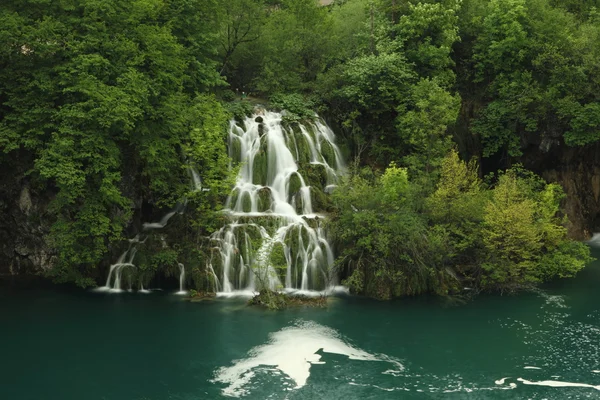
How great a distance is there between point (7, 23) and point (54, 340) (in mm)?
12095

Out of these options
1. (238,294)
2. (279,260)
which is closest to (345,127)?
(279,260)

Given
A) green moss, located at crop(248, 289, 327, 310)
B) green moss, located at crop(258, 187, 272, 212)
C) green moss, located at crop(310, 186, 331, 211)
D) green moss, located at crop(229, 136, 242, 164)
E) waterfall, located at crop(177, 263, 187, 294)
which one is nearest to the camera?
green moss, located at crop(248, 289, 327, 310)

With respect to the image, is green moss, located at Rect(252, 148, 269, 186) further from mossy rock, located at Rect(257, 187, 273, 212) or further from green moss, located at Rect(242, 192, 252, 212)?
green moss, located at Rect(242, 192, 252, 212)

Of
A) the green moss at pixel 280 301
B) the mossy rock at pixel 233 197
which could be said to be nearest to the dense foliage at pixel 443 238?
the green moss at pixel 280 301

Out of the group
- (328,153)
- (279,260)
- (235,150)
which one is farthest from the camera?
(328,153)

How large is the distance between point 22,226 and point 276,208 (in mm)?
11596

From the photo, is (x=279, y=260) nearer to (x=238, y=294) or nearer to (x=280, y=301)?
(x=280, y=301)

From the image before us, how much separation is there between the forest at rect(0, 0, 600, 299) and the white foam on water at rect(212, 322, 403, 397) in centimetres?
403

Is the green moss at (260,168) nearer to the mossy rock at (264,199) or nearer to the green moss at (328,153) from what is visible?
the mossy rock at (264,199)

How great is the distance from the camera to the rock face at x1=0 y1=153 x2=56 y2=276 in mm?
25859

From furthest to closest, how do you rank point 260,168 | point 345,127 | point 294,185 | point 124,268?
point 345,127 < point 260,168 < point 294,185 < point 124,268

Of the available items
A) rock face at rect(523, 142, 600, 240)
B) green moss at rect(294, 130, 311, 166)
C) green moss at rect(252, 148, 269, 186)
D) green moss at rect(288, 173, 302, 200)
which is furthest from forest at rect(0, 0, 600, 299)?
green moss at rect(252, 148, 269, 186)

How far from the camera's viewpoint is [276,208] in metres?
27.5

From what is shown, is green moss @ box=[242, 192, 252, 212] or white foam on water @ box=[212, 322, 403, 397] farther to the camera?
green moss @ box=[242, 192, 252, 212]
